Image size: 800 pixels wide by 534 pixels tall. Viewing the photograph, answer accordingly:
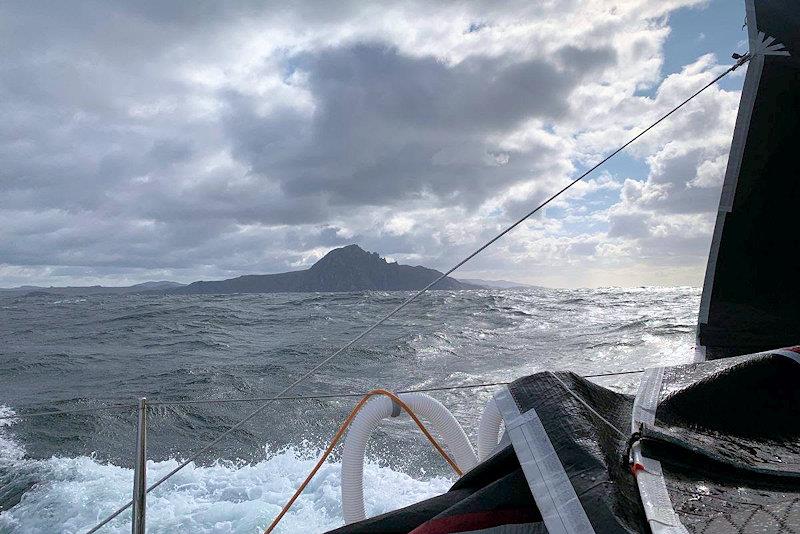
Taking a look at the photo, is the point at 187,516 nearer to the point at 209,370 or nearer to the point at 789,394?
the point at 789,394

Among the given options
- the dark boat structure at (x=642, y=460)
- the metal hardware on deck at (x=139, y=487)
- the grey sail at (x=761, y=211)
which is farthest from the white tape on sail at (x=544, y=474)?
the grey sail at (x=761, y=211)

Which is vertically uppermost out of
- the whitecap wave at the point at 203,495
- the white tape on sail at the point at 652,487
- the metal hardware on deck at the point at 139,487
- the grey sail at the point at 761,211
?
the grey sail at the point at 761,211

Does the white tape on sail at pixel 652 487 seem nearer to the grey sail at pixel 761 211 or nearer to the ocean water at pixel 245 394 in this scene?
the grey sail at pixel 761 211

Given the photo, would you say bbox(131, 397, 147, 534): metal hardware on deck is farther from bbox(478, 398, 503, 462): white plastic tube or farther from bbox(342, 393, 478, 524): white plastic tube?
bbox(478, 398, 503, 462): white plastic tube

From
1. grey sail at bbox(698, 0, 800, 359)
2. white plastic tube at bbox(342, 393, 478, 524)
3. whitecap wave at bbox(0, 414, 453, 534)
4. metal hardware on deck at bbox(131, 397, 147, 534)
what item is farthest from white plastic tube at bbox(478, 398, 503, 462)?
whitecap wave at bbox(0, 414, 453, 534)

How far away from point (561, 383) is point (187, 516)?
5.37 m

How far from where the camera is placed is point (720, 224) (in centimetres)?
420

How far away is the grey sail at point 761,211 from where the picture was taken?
3.65m

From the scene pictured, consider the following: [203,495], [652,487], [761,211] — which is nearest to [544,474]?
[652,487]

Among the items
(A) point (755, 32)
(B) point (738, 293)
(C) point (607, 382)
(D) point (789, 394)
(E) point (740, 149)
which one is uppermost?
(A) point (755, 32)

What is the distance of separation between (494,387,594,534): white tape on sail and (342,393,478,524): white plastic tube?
50.8 inches

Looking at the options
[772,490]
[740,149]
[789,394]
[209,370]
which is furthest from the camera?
[209,370]

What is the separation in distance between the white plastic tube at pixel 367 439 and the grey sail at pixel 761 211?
2630 millimetres

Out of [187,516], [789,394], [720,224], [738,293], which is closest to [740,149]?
[720,224]
